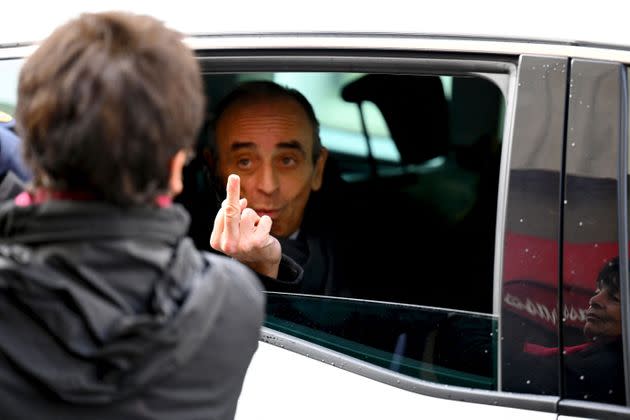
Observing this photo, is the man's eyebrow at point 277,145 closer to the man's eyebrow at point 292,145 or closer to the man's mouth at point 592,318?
the man's eyebrow at point 292,145

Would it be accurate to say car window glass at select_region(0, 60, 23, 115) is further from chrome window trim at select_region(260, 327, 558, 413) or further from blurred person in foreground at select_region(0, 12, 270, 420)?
blurred person in foreground at select_region(0, 12, 270, 420)

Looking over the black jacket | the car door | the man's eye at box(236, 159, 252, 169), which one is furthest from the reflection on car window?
the black jacket

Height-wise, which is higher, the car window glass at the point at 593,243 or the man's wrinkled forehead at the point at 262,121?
the man's wrinkled forehead at the point at 262,121

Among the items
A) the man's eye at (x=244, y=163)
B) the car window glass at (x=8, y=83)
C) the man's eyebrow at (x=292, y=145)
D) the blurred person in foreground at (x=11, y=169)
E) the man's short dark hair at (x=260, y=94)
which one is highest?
the man's short dark hair at (x=260, y=94)

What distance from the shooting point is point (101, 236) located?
1.34 meters

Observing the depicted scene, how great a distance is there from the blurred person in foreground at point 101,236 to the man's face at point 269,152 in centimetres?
156

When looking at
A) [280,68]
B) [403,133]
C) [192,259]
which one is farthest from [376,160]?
[192,259]

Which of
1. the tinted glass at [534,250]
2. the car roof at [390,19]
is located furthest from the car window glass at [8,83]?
the tinted glass at [534,250]

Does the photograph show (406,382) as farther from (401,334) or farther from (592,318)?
(592,318)

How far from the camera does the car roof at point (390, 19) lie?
2160mm

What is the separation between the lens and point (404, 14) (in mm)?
2264

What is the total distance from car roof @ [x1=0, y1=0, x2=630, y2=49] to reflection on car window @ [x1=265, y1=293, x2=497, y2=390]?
59 cm

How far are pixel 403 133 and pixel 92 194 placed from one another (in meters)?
2.98

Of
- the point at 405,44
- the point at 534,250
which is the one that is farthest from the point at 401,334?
the point at 405,44
